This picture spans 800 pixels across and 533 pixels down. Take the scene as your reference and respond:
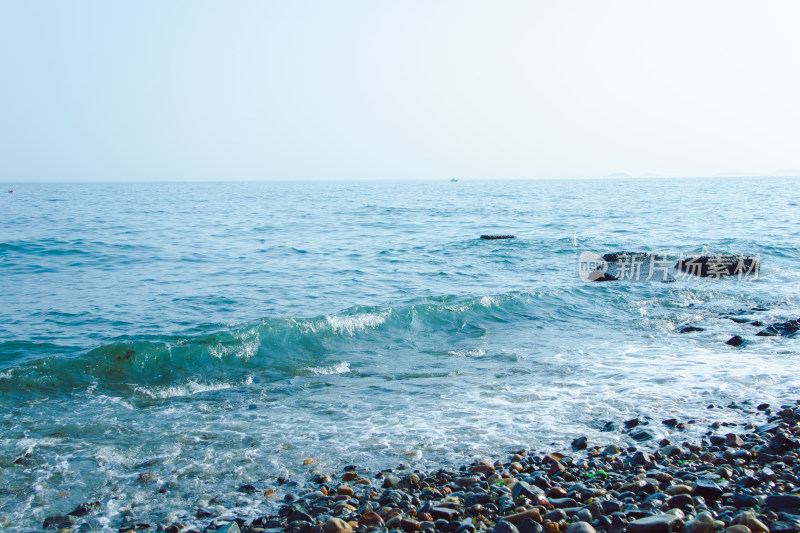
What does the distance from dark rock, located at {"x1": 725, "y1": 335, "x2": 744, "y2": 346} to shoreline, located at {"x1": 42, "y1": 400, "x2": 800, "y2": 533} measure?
4611 millimetres

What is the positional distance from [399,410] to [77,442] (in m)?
4.22

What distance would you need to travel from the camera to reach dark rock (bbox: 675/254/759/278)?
1811 centimetres

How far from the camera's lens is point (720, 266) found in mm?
18172

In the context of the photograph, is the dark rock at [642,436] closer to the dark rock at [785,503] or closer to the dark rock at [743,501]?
the dark rock at [743,501]

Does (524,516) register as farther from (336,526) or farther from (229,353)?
(229,353)

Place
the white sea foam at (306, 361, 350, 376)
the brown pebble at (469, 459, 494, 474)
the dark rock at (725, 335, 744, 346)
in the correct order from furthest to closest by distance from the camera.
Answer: the dark rock at (725, 335, 744, 346) < the white sea foam at (306, 361, 350, 376) < the brown pebble at (469, 459, 494, 474)

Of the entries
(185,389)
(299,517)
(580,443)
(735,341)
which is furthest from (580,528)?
(735,341)

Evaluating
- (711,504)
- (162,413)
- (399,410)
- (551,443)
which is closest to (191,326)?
(162,413)

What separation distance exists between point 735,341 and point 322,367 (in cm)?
818

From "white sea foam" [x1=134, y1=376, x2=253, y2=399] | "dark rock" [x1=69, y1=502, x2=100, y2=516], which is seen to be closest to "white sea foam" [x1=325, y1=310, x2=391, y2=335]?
"white sea foam" [x1=134, y1=376, x2=253, y2=399]

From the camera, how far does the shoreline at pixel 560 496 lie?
434 cm

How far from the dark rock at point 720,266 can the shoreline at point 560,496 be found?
13.1 meters

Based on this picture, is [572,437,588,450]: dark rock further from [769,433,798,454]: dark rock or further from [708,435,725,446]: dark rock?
[769,433,798,454]: dark rock

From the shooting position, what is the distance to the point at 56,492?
18.3ft
